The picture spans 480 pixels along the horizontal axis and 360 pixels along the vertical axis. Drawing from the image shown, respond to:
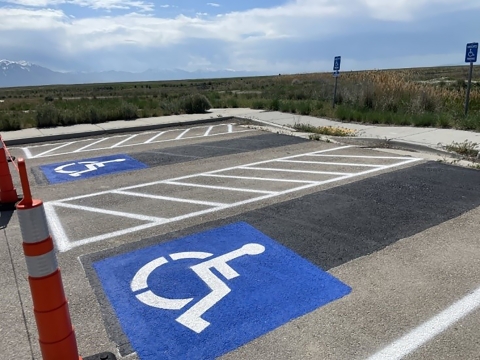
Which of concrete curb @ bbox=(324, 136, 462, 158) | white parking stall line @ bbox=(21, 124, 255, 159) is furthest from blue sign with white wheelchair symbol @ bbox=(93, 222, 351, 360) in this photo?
white parking stall line @ bbox=(21, 124, 255, 159)

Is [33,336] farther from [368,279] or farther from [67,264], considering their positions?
[368,279]

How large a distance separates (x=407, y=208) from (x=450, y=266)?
5.42ft

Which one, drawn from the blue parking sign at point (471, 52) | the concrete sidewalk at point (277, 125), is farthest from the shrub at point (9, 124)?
the blue parking sign at point (471, 52)

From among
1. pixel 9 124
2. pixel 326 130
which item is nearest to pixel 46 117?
pixel 9 124

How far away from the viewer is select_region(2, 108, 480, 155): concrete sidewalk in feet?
32.0

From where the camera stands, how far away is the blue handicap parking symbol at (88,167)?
7.80m

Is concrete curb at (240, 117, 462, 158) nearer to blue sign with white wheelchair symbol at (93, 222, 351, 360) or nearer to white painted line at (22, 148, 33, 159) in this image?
blue sign with white wheelchair symbol at (93, 222, 351, 360)

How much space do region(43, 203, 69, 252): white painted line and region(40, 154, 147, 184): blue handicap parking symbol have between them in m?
1.89

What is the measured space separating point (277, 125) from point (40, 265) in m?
11.9

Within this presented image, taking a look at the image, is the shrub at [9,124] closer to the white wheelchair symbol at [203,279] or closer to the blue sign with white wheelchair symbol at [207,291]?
the blue sign with white wheelchair symbol at [207,291]

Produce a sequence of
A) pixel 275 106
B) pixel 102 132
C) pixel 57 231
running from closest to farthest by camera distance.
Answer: pixel 57 231
pixel 102 132
pixel 275 106

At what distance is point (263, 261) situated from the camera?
4043 millimetres

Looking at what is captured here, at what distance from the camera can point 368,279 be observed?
368cm

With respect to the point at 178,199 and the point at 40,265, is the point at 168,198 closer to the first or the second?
the point at 178,199
